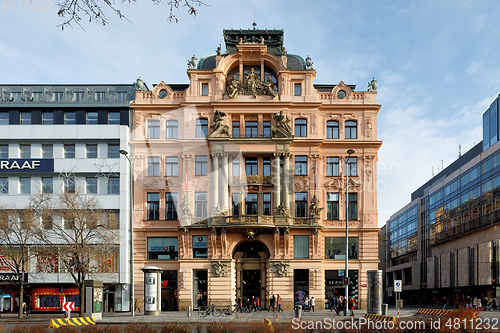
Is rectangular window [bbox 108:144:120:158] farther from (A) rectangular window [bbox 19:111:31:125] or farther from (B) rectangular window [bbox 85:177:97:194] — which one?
(A) rectangular window [bbox 19:111:31:125]

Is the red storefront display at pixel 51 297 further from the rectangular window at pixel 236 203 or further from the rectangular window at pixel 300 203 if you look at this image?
the rectangular window at pixel 300 203

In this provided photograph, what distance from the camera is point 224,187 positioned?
50000mm

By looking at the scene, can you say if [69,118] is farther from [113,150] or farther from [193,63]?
[193,63]

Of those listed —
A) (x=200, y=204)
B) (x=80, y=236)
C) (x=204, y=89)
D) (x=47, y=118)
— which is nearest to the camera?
(x=80, y=236)

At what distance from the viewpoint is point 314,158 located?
169 feet

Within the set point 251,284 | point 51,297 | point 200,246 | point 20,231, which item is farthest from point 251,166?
point 51,297

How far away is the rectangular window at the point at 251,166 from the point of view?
169ft

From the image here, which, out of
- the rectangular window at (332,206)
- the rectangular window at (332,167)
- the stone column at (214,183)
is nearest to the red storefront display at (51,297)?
the stone column at (214,183)

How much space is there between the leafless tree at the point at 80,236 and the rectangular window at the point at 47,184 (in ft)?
5.32

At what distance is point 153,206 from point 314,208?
1631 centimetres

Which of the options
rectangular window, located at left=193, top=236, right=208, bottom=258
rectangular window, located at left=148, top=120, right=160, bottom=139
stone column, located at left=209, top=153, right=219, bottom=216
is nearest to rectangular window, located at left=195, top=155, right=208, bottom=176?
stone column, located at left=209, top=153, right=219, bottom=216

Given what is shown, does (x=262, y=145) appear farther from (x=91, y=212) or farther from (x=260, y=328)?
(x=260, y=328)

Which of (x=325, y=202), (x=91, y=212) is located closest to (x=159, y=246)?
(x=91, y=212)

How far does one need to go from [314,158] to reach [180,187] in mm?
13929
